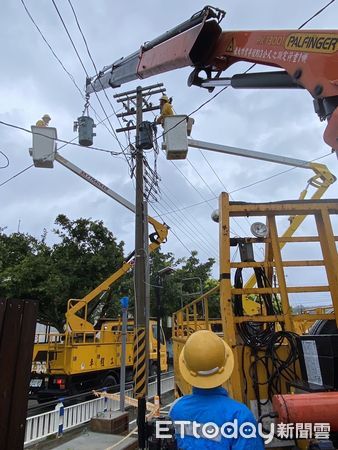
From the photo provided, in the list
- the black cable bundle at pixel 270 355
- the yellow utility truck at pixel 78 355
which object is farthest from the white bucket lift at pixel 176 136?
the black cable bundle at pixel 270 355

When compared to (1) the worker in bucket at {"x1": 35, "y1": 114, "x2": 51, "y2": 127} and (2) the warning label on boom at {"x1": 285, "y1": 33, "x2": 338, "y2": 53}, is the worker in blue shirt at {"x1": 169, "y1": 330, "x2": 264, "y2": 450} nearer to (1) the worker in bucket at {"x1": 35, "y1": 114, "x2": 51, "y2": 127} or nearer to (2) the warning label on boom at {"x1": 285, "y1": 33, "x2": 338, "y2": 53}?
(2) the warning label on boom at {"x1": 285, "y1": 33, "x2": 338, "y2": 53}

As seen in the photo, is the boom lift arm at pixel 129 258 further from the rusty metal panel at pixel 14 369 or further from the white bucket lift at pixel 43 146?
the rusty metal panel at pixel 14 369

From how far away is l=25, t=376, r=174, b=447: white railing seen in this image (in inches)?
280

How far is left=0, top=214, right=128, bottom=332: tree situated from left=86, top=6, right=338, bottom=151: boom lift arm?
526 inches

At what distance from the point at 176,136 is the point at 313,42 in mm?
4546

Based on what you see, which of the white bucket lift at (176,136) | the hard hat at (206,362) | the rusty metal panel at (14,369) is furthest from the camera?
the white bucket lift at (176,136)

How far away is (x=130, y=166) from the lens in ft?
37.0

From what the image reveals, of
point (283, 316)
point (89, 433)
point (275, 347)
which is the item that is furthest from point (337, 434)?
point (89, 433)

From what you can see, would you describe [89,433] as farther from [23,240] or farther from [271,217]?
[23,240]

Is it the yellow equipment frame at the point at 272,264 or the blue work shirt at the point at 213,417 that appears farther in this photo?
the yellow equipment frame at the point at 272,264

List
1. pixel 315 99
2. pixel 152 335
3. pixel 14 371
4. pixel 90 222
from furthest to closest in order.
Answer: pixel 90 222 < pixel 152 335 < pixel 315 99 < pixel 14 371

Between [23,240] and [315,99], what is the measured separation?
19.5 meters

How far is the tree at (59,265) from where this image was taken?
1859cm

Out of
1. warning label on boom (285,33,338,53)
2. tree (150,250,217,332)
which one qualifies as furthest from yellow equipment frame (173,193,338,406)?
tree (150,250,217,332)
